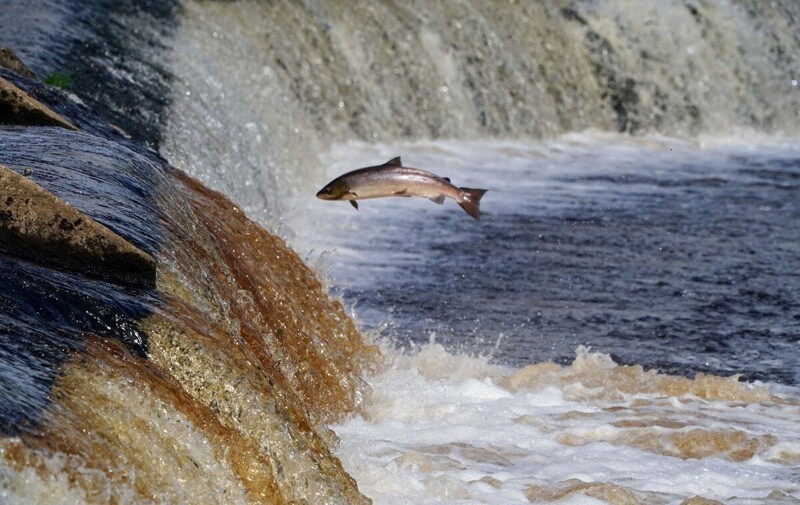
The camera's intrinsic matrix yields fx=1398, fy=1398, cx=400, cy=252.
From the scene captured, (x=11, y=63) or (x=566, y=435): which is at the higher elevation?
(x=11, y=63)

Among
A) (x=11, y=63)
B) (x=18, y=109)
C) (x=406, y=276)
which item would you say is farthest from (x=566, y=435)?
(x=11, y=63)

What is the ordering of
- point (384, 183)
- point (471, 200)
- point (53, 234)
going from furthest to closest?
point (471, 200) → point (384, 183) → point (53, 234)

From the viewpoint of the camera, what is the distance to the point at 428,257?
32.0 ft

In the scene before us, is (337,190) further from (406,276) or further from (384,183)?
(406,276)

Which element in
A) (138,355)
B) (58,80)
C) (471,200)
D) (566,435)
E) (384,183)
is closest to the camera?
(138,355)

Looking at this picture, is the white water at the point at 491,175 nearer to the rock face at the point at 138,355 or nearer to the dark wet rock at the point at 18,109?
the rock face at the point at 138,355

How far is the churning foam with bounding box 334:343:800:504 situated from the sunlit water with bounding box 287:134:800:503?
0.01 meters

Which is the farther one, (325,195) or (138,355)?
(325,195)

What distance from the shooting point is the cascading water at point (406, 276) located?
3.83m

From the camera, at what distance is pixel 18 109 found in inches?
234

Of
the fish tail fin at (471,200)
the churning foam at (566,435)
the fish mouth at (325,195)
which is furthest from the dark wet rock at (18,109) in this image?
the fish tail fin at (471,200)

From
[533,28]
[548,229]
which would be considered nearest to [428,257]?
[548,229]

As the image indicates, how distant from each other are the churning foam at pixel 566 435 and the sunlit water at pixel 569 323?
0.5 inches

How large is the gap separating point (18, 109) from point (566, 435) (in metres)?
2.68
